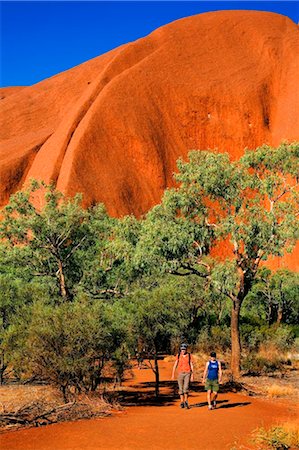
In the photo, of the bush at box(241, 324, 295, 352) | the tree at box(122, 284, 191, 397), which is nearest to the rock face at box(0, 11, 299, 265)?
the bush at box(241, 324, 295, 352)

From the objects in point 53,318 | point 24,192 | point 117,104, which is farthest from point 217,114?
point 53,318

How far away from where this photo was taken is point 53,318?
11539 millimetres

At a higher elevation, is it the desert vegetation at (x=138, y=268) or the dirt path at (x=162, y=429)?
the desert vegetation at (x=138, y=268)

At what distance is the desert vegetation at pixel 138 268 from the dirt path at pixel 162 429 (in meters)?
1.73

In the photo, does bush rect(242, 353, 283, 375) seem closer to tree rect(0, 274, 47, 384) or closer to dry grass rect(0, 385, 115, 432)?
dry grass rect(0, 385, 115, 432)

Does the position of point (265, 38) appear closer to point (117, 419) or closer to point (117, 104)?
point (117, 104)

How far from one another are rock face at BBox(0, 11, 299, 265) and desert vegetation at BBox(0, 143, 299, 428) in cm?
2429

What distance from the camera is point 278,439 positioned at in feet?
26.1

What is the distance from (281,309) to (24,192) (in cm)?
1895

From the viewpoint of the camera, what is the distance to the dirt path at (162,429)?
8234 mm

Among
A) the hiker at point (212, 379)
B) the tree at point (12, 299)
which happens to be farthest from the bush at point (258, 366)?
the tree at point (12, 299)

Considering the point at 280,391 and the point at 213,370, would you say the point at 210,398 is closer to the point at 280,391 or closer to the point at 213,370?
the point at 213,370

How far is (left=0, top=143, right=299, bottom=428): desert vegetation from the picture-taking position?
11570 mm

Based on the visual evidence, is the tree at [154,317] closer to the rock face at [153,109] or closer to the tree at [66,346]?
the tree at [66,346]
